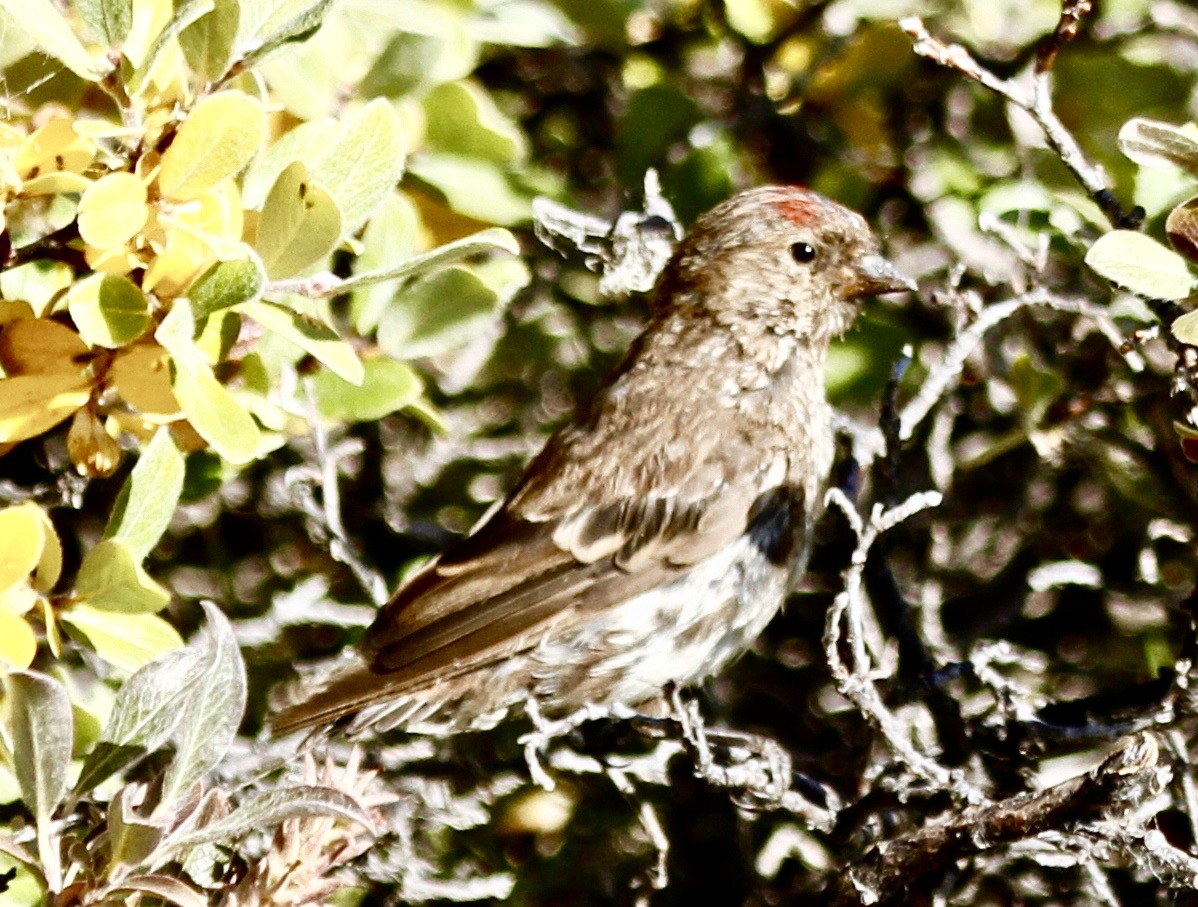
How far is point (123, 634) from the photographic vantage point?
219 centimetres

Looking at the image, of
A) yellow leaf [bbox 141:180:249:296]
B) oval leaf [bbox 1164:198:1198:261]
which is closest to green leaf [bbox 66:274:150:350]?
yellow leaf [bbox 141:180:249:296]

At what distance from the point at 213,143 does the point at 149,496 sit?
0.55m

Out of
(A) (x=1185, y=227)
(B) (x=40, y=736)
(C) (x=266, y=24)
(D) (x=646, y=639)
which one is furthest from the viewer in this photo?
(D) (x=646, y=639)

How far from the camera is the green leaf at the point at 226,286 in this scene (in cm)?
192

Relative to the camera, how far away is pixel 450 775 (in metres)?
3.30

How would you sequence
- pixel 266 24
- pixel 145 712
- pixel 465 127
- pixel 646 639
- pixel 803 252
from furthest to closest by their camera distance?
pixel 803 252
pixel 646 639
pixel 465 127
pixel 266 24
pixel 145 712

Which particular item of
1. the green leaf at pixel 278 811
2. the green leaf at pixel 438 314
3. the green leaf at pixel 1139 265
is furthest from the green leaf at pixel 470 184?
the green leaf at pixel 278 811

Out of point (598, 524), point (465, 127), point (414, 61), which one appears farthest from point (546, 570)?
point (414, 61)

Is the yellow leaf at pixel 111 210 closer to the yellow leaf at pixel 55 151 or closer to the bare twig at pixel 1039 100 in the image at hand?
the yellow leaf at pixel 55 151

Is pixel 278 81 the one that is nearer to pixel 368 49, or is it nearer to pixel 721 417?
pixel 368 49

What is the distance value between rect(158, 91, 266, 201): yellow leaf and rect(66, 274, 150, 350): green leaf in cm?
13

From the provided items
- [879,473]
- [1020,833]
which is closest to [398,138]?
[1020,833]

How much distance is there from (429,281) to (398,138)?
51 centimetres

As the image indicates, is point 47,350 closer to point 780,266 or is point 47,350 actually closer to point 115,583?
point 115,583
